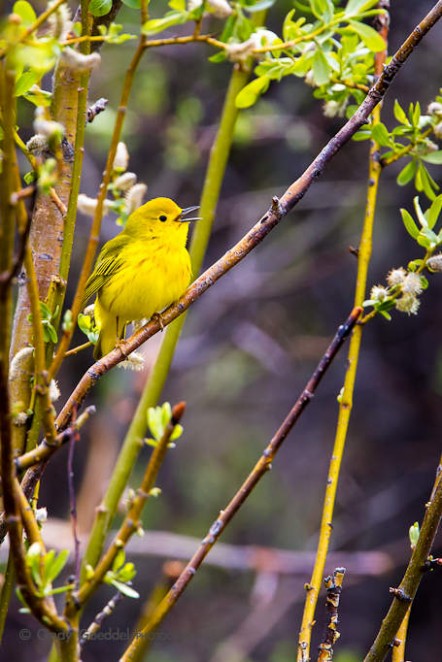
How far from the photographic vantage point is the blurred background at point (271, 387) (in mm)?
6422

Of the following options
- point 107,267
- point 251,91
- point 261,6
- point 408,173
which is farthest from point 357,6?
point 107,267

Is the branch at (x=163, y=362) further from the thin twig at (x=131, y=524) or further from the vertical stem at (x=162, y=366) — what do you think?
the thin twig at (x=131, y=524)

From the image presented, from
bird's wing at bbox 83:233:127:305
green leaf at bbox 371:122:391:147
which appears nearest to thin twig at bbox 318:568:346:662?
green leaf at bbox 371:122:391:147

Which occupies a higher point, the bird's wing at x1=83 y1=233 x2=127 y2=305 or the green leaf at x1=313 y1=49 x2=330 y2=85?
the bird's wing at x1=83 y1=233 x2=127 y2=305

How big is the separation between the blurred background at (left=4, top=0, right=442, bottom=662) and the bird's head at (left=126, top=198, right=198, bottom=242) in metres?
2.24

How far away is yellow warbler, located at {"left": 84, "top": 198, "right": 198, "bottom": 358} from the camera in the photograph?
311 centimetres

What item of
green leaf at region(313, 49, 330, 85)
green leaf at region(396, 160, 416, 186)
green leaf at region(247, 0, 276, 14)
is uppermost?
green leaf at region(396, 160, 416, 186)

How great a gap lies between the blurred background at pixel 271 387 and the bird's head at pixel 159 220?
2.24 metres

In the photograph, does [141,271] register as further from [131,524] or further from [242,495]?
[131,524]

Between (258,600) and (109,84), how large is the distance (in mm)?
4401

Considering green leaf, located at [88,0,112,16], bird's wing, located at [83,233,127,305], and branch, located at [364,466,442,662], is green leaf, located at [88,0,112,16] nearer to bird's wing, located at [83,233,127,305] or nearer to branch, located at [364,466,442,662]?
branch, located at [364,466,442,662]

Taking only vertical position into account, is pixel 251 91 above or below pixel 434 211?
above

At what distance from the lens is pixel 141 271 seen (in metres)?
3.27

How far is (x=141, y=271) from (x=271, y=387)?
16.4 feet
